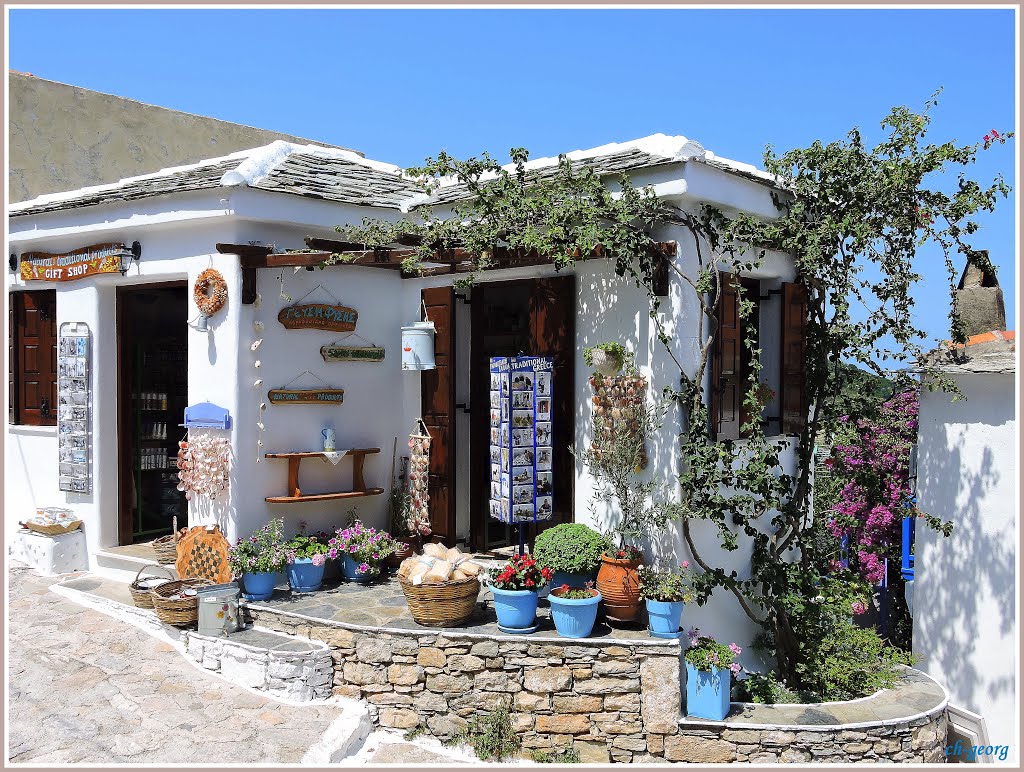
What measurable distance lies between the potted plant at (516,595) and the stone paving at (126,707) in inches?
67.4

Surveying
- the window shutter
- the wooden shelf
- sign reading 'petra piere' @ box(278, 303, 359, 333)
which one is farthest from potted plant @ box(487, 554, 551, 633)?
sign reading 'petra piere' @ box(278, 303, 359, 333)

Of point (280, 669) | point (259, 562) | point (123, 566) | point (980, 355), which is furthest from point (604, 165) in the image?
point (123, 566)

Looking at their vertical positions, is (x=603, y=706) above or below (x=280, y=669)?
below

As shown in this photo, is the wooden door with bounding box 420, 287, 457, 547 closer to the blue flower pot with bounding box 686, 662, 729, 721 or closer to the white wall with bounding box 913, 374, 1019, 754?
the blue flower pot with bounding box 686, 662, 729, 721

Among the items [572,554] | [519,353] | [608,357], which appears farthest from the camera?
[519,353]

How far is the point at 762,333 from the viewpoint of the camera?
29.6 feet

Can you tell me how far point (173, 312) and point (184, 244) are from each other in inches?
113

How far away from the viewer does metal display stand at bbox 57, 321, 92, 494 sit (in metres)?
10.1

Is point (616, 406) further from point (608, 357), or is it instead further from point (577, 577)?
point (577, 577)

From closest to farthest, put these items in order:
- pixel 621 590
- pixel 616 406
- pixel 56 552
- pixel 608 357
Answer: pixel 621 590, pixel 608 357, pixel 616 406, pixel 56 552

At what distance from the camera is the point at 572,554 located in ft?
24.8

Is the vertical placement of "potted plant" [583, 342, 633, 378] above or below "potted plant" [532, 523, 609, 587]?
above

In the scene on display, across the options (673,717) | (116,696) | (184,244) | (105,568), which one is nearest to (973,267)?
(673,717)

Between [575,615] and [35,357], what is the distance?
8.63 metres
